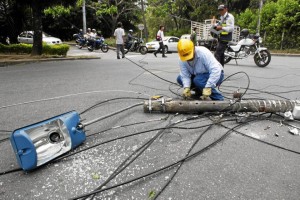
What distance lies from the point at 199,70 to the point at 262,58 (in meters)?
5.60

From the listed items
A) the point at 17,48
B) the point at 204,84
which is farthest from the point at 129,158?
the point at 17,48

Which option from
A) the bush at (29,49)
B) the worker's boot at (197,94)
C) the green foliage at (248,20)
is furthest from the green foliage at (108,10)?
the worker's boot at (197,94)

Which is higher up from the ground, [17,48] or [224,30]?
[224,30]

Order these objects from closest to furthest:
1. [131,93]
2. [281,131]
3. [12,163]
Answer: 1. [12,163]
2. [281,131]
3. [131,93]

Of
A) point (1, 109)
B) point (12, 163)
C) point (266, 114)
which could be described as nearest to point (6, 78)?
point (1, 109)

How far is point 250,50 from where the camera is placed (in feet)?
27.6

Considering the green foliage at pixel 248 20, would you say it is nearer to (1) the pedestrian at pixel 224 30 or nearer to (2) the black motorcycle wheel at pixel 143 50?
(2) the black motorcycle wheel at pixel 143 50

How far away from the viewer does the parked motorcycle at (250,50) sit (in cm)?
812

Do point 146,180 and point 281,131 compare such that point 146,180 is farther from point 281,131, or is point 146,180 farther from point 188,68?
point 188,68

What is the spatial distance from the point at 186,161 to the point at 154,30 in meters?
44.0

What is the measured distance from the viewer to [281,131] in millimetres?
2965

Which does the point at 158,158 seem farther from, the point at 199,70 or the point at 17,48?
the point at 17,48

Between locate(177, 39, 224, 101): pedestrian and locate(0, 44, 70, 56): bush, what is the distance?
30.0ft

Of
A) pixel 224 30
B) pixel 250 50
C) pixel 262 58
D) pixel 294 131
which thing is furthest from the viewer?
pixel 250 50
